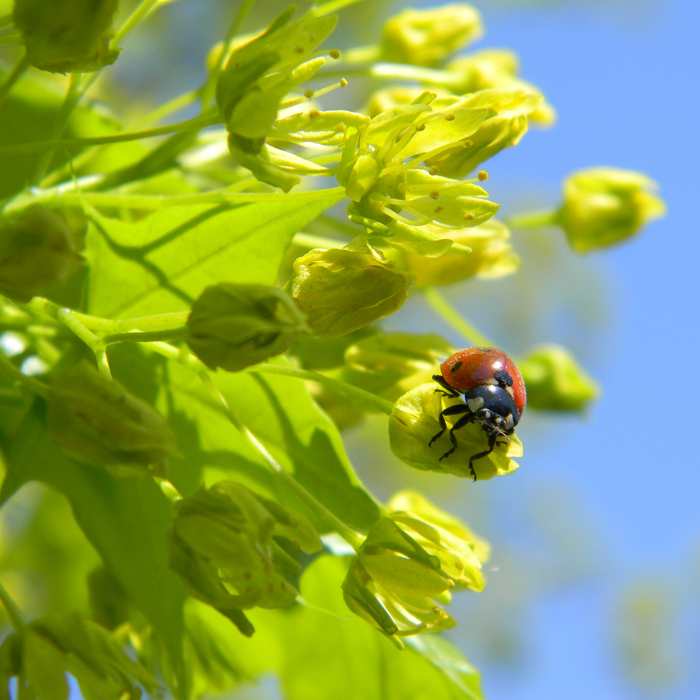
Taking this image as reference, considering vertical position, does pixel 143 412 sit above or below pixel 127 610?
above

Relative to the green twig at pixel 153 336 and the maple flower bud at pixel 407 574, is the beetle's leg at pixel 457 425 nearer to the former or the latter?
the maple flower bud at pixel 407 574

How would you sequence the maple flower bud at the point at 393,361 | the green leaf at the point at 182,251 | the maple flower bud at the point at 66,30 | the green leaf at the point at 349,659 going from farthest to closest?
the green leaf at the point at 349,659, the maple flower bud at the point at 393,361, the green leaf at the point at 182,251, the maple flower bud at the point at 66,30

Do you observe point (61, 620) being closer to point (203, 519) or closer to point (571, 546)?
point (203, 519)

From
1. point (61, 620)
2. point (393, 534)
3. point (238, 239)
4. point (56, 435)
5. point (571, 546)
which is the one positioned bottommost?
point (571, 546)

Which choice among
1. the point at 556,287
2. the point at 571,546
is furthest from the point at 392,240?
the point at 571,546

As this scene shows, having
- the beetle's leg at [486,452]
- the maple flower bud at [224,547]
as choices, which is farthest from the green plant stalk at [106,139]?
the beetle's leg at [486,452]

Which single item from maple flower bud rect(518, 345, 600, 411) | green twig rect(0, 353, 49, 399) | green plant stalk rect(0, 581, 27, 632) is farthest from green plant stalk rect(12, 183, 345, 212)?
maple flower bud rect(518, 345, 600, 411)

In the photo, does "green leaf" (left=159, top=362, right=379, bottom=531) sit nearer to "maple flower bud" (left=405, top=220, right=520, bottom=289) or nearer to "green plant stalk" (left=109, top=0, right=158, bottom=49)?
"maple flower bud" (left=405, top=220, right=520, bottom=289)

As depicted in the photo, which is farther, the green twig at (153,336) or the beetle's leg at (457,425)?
the beetle's leg at (457,425)
